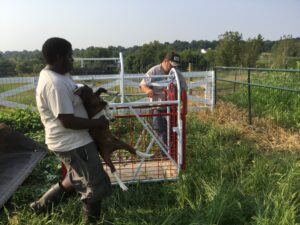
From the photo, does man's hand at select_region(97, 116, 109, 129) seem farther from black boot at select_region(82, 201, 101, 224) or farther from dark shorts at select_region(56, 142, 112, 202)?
black boot at select_region(82, 201, 101, 224)

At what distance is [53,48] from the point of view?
2.81 meters

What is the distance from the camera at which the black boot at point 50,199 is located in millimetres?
3389

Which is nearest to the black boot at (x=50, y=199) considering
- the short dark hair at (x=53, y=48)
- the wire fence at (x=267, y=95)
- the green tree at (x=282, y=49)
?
the short dark hair at (x=53, y=48)

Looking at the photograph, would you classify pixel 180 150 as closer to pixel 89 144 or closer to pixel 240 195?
pixel 240 195

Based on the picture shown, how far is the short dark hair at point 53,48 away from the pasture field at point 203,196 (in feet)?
4.82

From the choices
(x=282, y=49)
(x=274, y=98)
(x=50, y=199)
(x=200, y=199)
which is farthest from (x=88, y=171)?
(x=282, y=49)

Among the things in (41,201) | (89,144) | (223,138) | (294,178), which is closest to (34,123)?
(223,138)

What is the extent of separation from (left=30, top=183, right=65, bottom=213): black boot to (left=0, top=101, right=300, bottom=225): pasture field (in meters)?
0.07

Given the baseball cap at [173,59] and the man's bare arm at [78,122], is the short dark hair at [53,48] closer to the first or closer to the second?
the man's bare arm at [78,122]

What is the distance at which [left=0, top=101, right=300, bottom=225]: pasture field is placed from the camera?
318cm

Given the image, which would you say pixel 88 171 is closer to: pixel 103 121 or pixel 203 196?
pixel 103 121

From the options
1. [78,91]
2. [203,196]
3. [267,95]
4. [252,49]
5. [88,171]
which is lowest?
[203,196]

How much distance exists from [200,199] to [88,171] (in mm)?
1174

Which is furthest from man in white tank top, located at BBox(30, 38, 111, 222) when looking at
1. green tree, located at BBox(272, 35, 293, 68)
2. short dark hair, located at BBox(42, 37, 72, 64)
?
green tree, located at BBox(272, 35, 293, 68)
